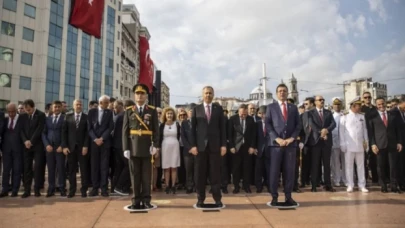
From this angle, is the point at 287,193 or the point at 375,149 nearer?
the point at 287,193

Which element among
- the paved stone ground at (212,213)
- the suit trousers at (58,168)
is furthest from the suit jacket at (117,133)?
the paved stone ground at (212,213)

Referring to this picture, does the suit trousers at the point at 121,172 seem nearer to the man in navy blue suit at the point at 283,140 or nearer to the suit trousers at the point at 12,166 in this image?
the suit trousers at the point at 12,166

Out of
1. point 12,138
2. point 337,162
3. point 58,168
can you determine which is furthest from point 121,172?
point 337,162

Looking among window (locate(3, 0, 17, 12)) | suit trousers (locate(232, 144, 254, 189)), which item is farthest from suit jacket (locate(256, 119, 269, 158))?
window (locate(3, 0, 17, 12))

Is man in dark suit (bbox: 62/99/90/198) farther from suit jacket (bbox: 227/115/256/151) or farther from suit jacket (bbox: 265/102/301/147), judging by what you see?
suit jacket (bbox: 265/102/301/147)

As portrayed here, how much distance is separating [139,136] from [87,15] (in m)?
19.4

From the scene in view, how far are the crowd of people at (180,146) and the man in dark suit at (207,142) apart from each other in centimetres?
54

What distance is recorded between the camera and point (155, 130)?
5.52 m

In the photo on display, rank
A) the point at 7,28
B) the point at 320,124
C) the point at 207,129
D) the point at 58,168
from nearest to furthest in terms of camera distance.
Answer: the point at 207,129 → the point at 58,168 → the point at 320,124 → the point at 7,28

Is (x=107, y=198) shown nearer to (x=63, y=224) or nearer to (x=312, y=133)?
(x=63, y=224)

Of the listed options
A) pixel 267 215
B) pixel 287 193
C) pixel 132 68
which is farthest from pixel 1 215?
pixel 132 68

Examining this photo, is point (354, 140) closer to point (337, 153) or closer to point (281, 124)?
point (337, 153)

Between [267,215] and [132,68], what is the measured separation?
62.3 metres

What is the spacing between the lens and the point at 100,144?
6.39 m
